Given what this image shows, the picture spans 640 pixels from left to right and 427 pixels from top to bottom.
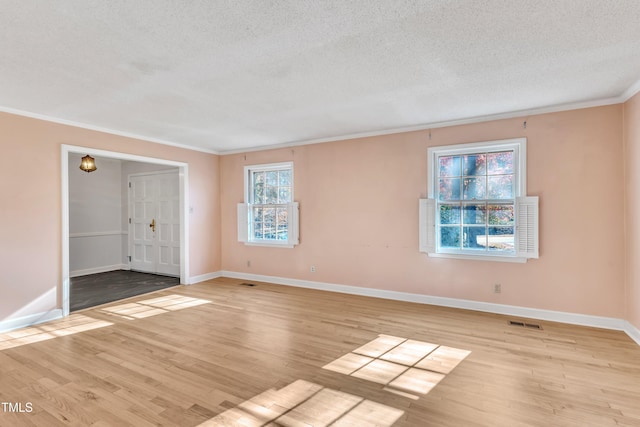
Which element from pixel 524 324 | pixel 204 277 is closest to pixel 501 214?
pixel 524 324

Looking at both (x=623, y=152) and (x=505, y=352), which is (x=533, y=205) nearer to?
(x=623, y=152)

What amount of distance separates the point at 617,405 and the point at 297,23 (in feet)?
10.9

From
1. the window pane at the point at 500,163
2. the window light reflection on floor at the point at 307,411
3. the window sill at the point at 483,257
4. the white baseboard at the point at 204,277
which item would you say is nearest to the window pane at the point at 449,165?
the window pane at the point at 500,163

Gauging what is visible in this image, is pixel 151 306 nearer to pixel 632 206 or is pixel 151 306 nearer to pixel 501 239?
pixel 501 239

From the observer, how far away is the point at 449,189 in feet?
14.5

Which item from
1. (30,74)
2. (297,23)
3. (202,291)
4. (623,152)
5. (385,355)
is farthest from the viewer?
(202,291)

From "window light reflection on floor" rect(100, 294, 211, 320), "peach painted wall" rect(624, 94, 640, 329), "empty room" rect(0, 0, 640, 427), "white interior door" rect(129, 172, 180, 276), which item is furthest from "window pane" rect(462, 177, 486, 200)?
"white interior door" rect(129, 172, 180, 276)

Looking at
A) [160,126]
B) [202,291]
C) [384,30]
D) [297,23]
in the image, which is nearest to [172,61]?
[297,23]

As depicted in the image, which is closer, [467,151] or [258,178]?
[467,151]

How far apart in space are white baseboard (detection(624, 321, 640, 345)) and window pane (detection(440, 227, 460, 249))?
1.85m

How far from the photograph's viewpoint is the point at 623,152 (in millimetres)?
3484

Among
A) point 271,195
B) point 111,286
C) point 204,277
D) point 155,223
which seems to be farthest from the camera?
point 155,223

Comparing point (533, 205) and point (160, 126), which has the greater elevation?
point (160, 126)

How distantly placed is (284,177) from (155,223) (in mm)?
3150
